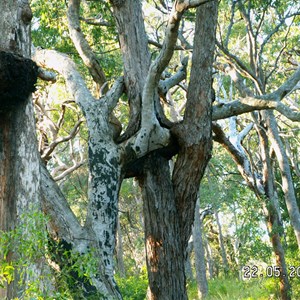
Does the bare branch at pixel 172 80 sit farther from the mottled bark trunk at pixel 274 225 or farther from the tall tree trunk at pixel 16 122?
the mottled bark trunk at pixel 274 225

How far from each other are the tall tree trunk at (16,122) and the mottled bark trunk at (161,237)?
116 inches

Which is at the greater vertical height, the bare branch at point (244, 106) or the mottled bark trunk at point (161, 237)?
the bare branch at point (244, 106)

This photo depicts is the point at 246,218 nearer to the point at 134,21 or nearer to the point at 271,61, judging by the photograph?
the point at 134,21

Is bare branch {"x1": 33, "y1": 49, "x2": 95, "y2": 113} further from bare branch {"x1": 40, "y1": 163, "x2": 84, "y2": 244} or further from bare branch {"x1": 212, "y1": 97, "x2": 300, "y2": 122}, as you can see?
bare branch {"x1": 212, "y1": 97, "x2": 300, "y2": 122}

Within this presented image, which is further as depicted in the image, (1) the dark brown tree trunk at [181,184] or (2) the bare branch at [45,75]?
(1) the dark brown tree trunk at [181,184]

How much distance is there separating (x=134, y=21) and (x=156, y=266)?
3.67 metres

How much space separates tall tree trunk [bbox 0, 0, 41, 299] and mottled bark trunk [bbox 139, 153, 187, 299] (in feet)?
9.69

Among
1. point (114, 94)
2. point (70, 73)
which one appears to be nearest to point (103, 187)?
point (114, 94)

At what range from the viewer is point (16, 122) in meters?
5.24

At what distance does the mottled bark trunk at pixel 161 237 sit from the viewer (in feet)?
25.4

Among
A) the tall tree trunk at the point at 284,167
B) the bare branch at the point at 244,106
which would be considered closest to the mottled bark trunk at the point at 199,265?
the tall tree trunk at the point at 284,167

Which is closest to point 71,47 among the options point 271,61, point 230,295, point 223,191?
point 230,295

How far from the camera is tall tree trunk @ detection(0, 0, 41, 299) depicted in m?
5.04

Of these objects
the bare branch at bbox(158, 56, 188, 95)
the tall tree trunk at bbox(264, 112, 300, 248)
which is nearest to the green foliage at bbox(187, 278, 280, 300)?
the tall tree trunk at bbox(264, 112, 300, 248)
